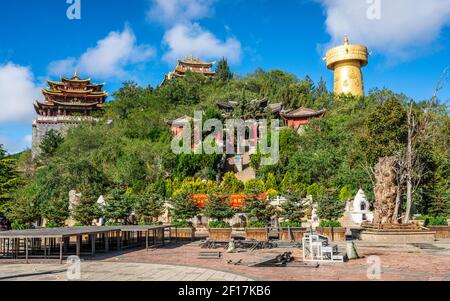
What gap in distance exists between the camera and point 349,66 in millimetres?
67375

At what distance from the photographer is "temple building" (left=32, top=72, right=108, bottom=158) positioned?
213ft

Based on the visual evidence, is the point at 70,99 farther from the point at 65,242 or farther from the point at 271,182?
the point at 65,242

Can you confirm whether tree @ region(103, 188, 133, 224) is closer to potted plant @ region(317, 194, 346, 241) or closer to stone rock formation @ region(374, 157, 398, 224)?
potted plant @ region(317, 194, 346, 241)

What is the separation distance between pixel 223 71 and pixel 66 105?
90.1 feet

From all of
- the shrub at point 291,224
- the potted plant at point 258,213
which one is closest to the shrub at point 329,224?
the shrub at point 291,224

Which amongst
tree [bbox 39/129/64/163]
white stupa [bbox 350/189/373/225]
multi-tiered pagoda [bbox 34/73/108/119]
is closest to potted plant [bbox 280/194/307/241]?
white stupa [bbox 350/189/373/225]

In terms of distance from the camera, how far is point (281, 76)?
233 feet

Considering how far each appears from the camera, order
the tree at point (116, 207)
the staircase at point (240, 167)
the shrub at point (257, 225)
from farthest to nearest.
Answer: the staircase at point (240, 167)
the tree at point (116, 207)
the shrub at point (257, 225)

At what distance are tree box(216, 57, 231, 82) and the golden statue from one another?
1872cm

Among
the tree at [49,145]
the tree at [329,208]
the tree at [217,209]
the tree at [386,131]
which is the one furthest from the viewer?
the tree at [49,145]

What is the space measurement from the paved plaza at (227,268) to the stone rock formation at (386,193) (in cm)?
409

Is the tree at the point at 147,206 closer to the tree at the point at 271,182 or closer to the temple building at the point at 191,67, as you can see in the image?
the tree at the point at 271,182

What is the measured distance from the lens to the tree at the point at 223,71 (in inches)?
2979
